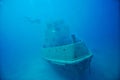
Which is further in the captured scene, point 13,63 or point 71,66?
point 13,63

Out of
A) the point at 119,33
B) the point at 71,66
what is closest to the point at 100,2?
the point at 119,33

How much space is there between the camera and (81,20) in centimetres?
379

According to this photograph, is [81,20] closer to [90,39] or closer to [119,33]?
[90,39]

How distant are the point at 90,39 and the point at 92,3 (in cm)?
81

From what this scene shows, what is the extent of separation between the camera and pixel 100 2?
151 inches

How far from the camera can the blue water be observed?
367cm

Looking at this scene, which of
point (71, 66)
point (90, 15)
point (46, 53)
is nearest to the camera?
point (71, 66)

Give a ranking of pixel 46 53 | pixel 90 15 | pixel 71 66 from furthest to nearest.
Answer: pixel 90 15, pixel 46 53, pixel 71 66

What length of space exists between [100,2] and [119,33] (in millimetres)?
849

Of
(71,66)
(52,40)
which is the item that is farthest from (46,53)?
(71,66)

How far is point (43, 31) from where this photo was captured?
369 centimetres

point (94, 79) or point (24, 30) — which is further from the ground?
point (24, 30)

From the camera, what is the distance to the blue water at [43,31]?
3670 millimetres

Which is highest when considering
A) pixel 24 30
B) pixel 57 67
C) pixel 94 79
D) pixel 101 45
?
pixel 24 30
